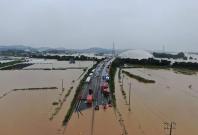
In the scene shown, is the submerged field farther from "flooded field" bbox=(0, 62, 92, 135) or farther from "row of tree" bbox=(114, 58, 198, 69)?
"row of tree" bbox=(114, 58, 198, 69)

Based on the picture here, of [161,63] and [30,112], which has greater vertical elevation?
[161,63]

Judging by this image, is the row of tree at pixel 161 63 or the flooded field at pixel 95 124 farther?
the row of tree at pixel 161 63

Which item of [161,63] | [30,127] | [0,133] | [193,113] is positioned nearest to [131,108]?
[193,113]

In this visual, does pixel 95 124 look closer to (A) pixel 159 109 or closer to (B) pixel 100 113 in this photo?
(B) pixel 100 113

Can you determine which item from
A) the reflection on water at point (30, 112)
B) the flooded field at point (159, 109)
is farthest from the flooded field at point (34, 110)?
the flooded field at point (159, 109)

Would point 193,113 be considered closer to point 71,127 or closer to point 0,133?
point 71,127

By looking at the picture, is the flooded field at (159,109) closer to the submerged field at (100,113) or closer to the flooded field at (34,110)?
the submerged field at (100,113)

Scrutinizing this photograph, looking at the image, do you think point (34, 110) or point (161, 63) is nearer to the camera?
point (34, 110)

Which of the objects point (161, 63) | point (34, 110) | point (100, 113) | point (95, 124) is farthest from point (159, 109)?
point (161, 63)
